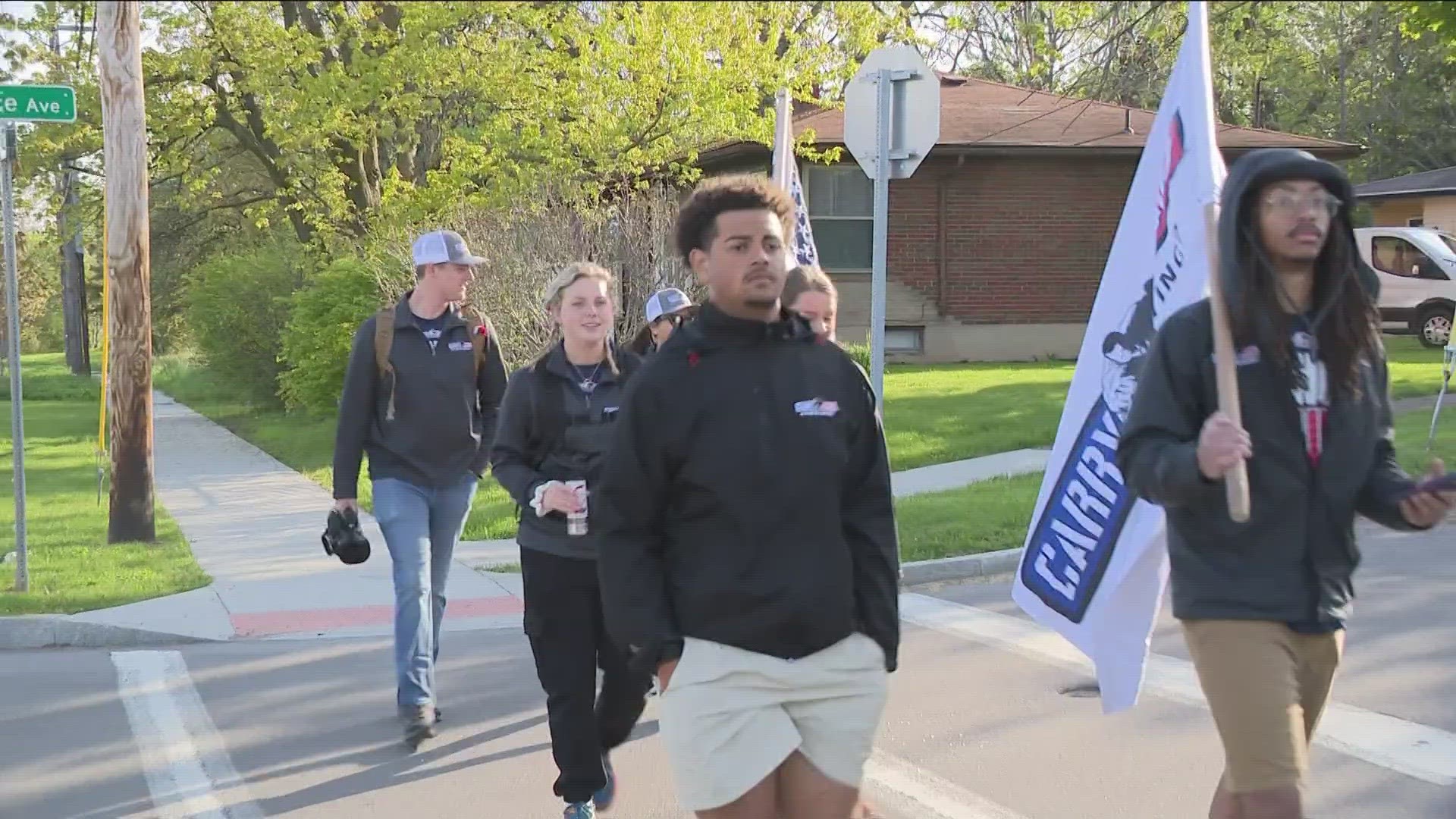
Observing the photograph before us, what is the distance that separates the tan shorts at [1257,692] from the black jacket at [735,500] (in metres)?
0.76

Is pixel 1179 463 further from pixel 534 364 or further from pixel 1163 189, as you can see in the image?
pixel 534 364

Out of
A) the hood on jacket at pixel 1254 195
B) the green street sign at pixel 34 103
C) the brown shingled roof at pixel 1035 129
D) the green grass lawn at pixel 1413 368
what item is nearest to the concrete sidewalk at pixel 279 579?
the green street sign at pixel 34 103

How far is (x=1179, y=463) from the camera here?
10.3 feet

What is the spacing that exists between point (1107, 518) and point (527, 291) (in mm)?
12022

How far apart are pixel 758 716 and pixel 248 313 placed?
21.0 m

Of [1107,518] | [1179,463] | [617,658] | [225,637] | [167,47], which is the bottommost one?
[225,637]

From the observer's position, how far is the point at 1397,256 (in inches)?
1039

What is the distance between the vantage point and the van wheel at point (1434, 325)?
25234 millimetres

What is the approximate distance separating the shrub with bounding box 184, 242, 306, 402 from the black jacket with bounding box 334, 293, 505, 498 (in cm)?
1680

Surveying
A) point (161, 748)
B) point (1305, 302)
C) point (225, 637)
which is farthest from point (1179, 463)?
point (225, 637)

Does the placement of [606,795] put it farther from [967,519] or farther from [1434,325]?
[1434,325]

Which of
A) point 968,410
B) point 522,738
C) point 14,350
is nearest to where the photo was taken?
point 522,738

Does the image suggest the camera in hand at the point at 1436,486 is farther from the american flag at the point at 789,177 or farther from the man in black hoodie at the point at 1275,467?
the american flag at the point at 789,177

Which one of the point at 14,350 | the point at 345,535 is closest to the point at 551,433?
the point at 345,535
